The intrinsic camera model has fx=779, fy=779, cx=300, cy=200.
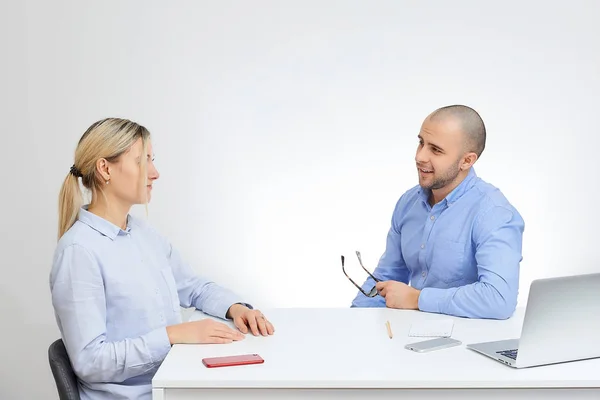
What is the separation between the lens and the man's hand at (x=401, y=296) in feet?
8.08

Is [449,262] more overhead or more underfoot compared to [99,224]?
more underfoot

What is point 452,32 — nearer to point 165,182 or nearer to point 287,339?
point 165,182

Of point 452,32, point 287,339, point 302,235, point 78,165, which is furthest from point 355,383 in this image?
point 452,32

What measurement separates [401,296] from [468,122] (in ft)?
2.27

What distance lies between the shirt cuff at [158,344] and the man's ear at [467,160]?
124 centimetres

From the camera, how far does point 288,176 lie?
4070mm

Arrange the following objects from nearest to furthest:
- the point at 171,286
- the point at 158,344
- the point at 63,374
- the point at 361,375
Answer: the point at 361,375 → the point at 63,374 → the point at 158,344 → the point at 171,286

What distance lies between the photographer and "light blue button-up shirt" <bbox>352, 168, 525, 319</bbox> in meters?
2.37

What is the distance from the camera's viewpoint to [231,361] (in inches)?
73.3

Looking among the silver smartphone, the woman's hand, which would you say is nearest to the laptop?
the silver smartphone

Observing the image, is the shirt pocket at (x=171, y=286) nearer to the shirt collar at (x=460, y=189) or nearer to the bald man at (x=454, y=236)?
the bald man at (x=454, y=236)

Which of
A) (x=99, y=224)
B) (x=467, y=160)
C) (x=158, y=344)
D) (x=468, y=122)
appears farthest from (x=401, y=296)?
(x=99, y=224)

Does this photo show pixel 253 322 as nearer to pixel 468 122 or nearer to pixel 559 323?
pixel 559 323

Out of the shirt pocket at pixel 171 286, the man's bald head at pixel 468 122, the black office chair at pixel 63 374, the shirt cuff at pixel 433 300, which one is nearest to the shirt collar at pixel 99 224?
the shirt pocket at pixel 171 286
